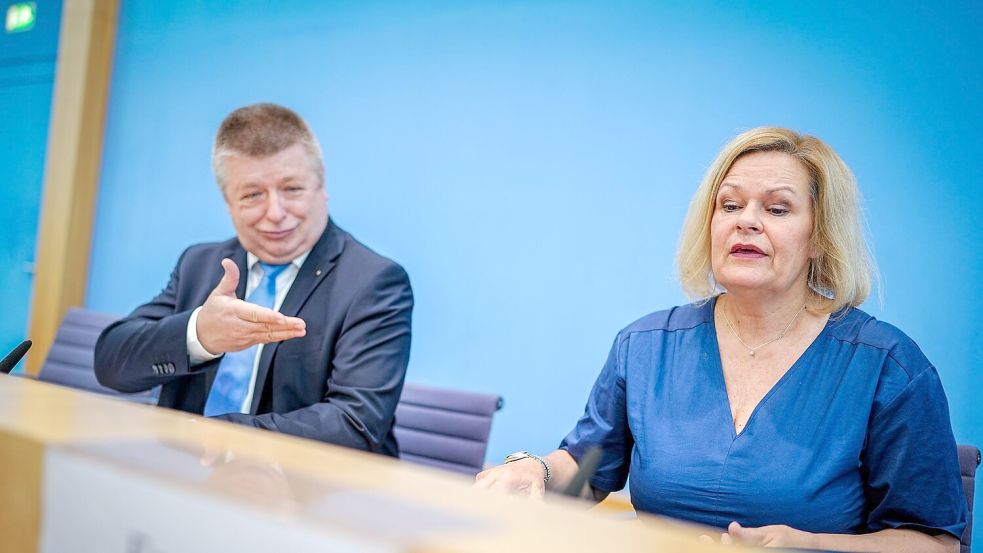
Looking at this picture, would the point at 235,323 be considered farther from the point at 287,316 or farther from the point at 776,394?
the point at 776,394

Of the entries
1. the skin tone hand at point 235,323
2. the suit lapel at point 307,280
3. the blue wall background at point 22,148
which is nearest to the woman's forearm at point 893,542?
the skin tone hand at point 235,323

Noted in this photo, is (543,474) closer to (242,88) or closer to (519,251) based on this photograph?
(519,251)

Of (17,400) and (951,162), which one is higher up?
(951,162)

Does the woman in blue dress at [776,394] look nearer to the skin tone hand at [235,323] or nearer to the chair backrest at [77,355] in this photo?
the skin tone hand at [235,323]

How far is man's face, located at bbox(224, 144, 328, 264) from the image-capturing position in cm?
212

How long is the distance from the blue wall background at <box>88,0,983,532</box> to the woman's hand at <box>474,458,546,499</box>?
5.68ft

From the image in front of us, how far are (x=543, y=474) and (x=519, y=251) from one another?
2.03m

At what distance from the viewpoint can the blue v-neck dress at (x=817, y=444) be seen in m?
1.48

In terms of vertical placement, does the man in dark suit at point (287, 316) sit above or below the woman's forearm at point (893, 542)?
above

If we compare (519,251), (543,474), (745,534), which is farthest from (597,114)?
(745,534)

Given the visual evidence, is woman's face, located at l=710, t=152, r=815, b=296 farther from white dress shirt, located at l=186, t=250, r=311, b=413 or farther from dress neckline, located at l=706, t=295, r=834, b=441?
white dress shirt, located at l=186, t=250, r=311, b=413

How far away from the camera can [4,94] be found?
5.16 meters

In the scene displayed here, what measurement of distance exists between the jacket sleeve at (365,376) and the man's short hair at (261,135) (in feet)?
1.27

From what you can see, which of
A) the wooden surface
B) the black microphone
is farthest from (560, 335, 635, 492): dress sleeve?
the wooden surface
